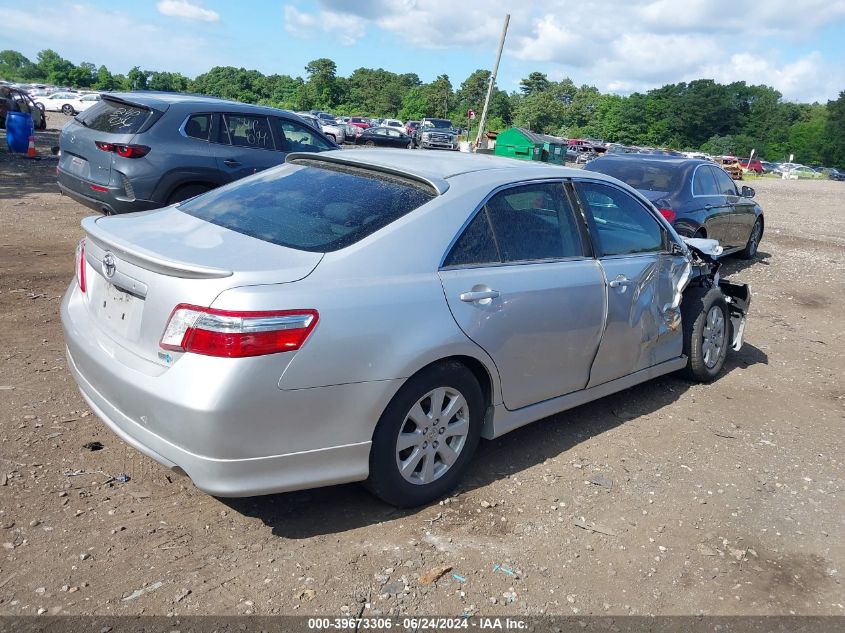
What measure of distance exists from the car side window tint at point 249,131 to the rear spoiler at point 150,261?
5181 mm

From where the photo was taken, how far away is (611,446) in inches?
172

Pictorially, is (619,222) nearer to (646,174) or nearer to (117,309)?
(117,309)

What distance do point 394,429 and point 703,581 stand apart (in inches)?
60.4

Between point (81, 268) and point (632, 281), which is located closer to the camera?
point (81, 268)

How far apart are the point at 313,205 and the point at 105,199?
188 inches

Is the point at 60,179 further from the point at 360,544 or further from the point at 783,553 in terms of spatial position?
the point at 783,553

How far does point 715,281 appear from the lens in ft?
18.7

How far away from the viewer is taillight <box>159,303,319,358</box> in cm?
264

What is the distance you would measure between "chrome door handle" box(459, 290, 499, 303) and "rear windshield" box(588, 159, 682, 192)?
602cm

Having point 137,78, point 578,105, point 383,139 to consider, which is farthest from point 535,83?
point 383,139

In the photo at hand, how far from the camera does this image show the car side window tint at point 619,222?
4.31 meters

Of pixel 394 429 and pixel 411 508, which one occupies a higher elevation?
pixel 394 429

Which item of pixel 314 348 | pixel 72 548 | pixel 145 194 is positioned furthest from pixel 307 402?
pixel 145 194

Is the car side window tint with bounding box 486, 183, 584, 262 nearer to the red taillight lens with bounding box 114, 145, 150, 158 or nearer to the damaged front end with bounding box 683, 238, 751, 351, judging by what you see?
the damaged front end with bounding box 683, 238, 751, 351
